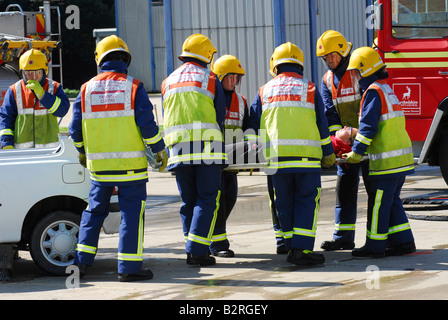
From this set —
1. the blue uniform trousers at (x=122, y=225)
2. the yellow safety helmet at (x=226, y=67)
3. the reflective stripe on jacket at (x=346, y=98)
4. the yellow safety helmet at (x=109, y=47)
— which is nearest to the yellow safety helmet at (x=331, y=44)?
the reflective stripe on jacket at (x=346, y=98)

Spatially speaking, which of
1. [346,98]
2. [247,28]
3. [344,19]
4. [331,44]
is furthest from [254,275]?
[344,19]

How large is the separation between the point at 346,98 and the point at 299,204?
4.60 ft

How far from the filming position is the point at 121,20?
45.4m

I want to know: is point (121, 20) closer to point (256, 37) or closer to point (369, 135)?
point (256, 37)

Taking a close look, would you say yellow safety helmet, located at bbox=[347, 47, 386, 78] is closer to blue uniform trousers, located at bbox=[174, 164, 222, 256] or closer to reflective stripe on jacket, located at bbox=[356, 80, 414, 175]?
reflective stripe on jacket, located at bbox=[356, 80, 414, 175]

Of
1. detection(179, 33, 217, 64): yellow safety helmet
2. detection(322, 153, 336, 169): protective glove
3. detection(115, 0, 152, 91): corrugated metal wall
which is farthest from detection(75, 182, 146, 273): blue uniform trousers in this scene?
detection(115, 0, 152, 91): corrugated metal wall

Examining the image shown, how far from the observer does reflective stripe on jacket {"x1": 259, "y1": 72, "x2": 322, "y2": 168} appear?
7.64 m

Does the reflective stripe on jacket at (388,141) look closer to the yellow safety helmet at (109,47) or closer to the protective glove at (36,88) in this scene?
the yellow safety helmet at (109,47)

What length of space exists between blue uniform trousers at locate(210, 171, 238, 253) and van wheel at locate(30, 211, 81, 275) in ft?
4.54

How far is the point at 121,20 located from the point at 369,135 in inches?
1526

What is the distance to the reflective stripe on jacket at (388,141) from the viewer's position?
25.9 ft

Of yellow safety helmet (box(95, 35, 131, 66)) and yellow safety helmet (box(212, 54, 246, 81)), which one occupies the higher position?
yellow safety helmet (box(95, 35, 131, 66))

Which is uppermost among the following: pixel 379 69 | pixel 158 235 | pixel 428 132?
pixel 379 69
